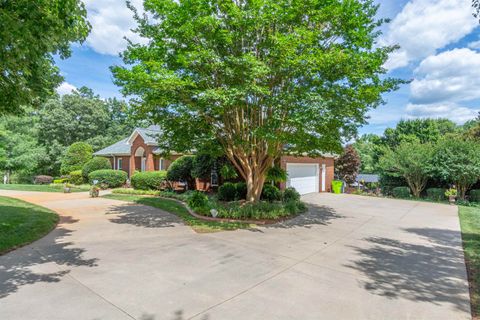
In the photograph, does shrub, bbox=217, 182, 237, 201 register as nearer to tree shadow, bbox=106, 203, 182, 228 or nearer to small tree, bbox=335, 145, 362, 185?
tree shadow, bbox=106, 203, 182, 228

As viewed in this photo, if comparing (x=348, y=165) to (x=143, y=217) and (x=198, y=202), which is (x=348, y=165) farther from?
(x=143, y=217)

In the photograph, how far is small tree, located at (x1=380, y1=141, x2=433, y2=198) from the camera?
17094 mm

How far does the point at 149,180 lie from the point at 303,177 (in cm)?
1093

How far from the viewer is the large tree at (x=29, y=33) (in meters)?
4.68

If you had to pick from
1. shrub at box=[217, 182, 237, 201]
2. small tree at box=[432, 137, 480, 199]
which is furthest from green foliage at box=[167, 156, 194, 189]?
small tree at box=[432, 137, 480, 199]

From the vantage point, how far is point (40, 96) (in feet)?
23.5

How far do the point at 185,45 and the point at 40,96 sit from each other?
4484mm

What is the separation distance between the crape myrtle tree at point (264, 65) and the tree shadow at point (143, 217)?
3.62 meters

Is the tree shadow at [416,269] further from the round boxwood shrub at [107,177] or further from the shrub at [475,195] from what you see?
the round boxwood shrub at [107,177]

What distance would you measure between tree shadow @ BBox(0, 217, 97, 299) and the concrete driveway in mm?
19

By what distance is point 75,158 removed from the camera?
78.2ft

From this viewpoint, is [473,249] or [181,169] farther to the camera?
[181,169]

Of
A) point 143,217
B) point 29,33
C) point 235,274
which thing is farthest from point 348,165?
point 29,33

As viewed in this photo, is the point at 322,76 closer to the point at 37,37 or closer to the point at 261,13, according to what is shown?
the point at 261,13
